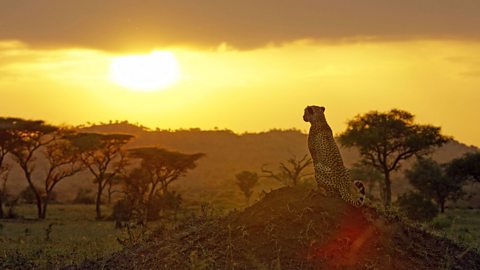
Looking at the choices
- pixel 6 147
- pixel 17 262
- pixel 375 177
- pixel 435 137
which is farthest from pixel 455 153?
pixel 17 262

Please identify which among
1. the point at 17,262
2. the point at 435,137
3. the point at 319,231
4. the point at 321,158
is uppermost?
the point at 435,137

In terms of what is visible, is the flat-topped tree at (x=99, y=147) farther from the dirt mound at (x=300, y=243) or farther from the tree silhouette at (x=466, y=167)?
the dirt mound at (x=300, y=243)

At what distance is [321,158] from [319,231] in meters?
1.10

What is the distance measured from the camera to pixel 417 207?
89.2 ft

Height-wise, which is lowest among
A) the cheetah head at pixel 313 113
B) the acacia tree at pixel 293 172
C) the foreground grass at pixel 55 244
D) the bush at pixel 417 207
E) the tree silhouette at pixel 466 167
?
the foreground grass at pixel 55 244

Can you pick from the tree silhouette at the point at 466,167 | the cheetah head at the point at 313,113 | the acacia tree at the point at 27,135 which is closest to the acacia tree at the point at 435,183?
the tree silhouette at the point at 466,167

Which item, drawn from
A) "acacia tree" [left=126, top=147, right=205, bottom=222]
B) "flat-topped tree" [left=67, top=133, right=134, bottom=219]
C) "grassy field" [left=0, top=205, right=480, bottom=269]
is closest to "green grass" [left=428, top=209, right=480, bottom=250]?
"grassy field" [left=0, top=205, right=480, bottom=269]

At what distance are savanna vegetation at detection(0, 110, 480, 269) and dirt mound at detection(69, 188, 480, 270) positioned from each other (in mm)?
20

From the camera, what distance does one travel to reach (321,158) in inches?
344

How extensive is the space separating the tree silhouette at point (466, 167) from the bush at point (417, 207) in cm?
926

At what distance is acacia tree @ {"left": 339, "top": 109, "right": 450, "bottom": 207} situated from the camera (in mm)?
33281

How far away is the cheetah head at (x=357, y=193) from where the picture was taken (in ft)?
28.6

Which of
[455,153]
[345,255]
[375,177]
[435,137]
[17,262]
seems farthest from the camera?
[455,153]

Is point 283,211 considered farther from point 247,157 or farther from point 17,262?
point 247,157
